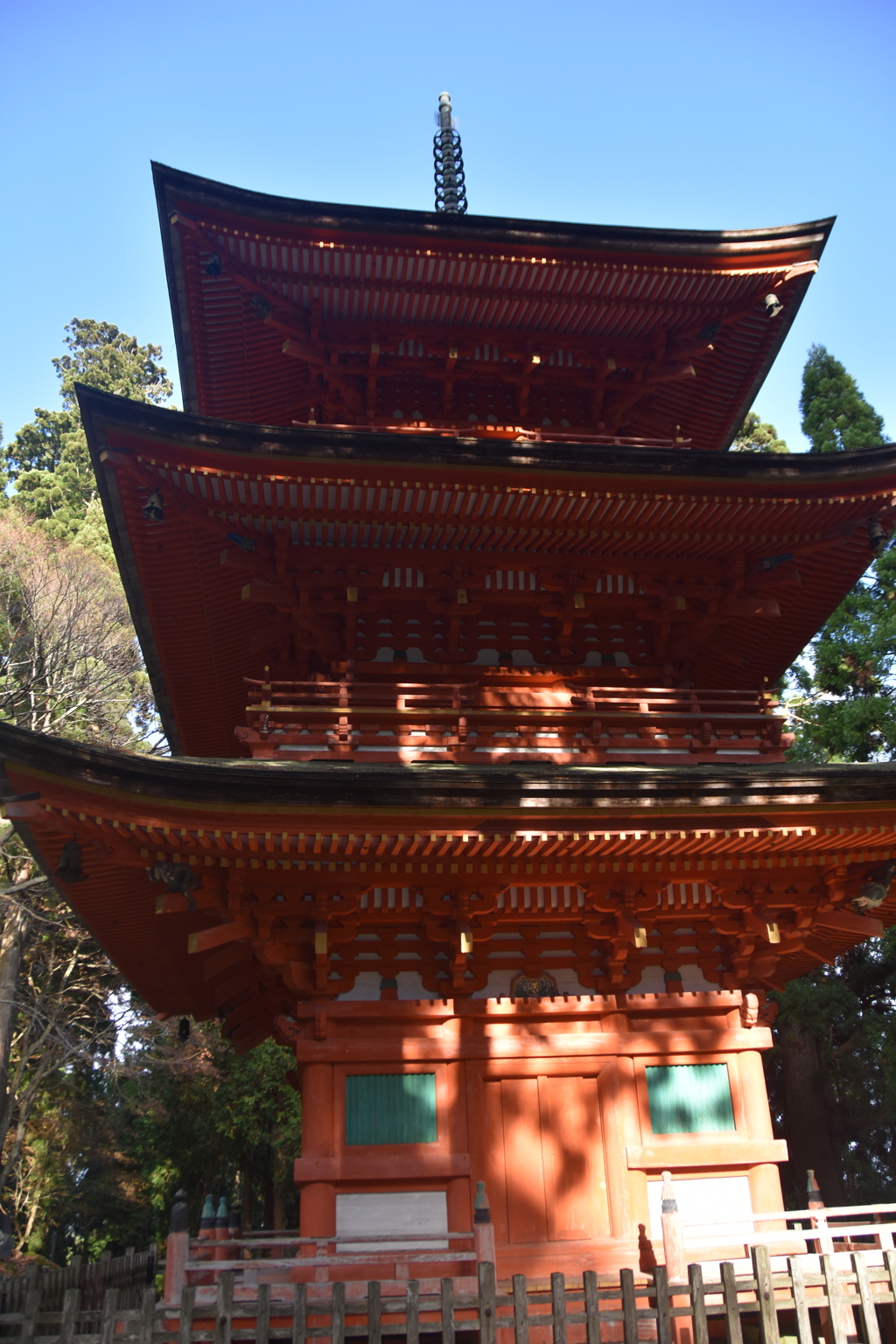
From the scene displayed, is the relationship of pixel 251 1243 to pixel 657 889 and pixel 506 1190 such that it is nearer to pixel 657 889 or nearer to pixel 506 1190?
pixel 506 1190

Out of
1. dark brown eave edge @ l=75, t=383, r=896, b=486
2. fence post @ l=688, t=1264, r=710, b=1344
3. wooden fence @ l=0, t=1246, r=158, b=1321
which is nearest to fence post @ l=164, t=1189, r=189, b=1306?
wooden fence @ l=0, t=1246, r=158, b=1321

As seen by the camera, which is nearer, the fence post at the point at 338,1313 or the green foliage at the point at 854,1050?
the fence post at the point at 338,1313

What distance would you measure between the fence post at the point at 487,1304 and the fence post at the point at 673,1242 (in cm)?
160

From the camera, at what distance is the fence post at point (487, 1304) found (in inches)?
277

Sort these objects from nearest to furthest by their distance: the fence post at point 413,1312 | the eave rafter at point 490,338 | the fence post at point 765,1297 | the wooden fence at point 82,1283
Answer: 1. the fence post at point 413,1312
2. the fence post at point 765,1297
3. the wooden fence at point 82,1283
4. the eave rafter at point 490,338

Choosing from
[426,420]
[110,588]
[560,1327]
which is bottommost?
[560,1327]

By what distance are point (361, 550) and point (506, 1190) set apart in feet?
22.9

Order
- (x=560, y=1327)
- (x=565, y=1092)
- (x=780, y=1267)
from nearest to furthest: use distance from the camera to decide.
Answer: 1. (x=560, y=1327)
2. (x=780, y=1267)
3. (x=565, y=1092)

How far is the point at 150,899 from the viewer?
1026 cm

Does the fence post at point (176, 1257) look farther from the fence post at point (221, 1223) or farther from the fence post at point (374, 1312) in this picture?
the fence post at point (374, 1312)

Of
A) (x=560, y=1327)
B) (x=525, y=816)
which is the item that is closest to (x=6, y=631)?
(x=525, y=816)

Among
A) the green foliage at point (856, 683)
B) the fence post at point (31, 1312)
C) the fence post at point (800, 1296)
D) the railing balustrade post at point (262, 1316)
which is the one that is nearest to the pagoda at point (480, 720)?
the railing balustrade post at point (262, 1316)

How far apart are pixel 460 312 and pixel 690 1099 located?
32.6 feet

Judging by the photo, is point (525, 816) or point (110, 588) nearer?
point (525, 816)
